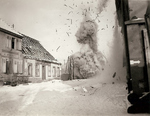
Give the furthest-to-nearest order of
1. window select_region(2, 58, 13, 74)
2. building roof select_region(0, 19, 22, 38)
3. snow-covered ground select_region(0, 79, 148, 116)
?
building roof select_region(0, 19, 22, 38)
window select_region(2, 58, 13, 74)
snow-covered ground select_region(0, 79, 148, 116)

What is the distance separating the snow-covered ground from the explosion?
18cm

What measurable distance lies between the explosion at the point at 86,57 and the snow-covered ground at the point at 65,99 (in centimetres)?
18

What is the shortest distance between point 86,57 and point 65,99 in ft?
2.96

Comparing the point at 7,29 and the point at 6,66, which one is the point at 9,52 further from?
the point at 7,29

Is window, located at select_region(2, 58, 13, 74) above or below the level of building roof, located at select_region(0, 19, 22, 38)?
below

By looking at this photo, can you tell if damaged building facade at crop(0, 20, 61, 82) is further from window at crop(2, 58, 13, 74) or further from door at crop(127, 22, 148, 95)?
door at crop(127, 22, 148, 95)

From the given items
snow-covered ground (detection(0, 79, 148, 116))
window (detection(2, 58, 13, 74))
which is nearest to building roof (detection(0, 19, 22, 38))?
window (detection(2, 58, 13, 74))

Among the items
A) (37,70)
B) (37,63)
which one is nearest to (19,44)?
(37,63)

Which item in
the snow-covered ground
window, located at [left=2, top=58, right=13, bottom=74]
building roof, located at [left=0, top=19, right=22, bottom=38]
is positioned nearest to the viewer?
the snow-covered ground

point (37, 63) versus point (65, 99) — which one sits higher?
point (37, 63)

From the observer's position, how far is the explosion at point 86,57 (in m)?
2.71

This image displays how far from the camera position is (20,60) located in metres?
2.96

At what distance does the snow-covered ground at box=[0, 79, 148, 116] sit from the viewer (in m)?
2.02

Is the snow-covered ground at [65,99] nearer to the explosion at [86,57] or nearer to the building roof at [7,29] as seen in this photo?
the explosion at [86,57]
